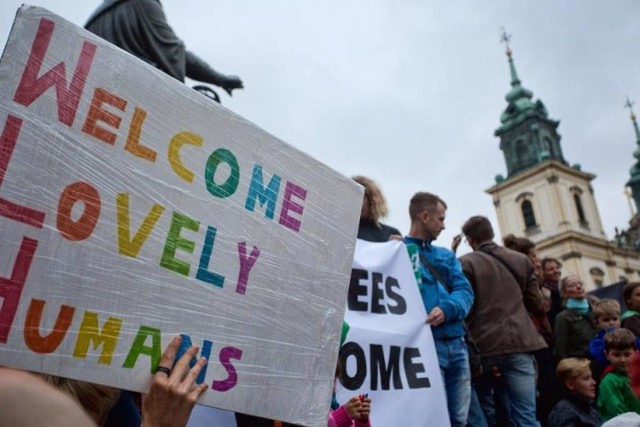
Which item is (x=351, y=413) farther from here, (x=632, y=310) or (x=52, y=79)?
(x=632, y=310)

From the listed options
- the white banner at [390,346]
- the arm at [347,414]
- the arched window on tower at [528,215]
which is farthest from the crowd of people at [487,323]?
the arched window on tower at [528,215]

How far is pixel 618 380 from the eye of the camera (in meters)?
3.69

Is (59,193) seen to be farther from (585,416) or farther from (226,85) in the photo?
(585,416)

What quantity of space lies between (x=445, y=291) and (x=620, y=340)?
1316mm

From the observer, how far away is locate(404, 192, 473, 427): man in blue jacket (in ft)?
10.6

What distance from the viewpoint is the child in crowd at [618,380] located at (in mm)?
3586

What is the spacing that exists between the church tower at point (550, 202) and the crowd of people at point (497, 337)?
1562 inches

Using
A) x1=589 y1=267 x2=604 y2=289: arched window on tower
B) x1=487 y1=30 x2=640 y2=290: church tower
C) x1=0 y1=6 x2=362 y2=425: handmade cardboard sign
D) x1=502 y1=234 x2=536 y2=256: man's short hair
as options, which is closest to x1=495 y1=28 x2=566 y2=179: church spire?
x1=487 y1=30 x2=640 y2=290: church tower

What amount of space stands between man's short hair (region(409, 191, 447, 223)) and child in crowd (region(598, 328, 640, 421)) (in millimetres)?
1481

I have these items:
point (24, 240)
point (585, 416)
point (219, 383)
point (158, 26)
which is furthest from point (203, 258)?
point (585, 416)

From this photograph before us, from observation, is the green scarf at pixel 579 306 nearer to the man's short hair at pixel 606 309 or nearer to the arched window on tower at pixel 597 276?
the man's short hair at pixel 606 309

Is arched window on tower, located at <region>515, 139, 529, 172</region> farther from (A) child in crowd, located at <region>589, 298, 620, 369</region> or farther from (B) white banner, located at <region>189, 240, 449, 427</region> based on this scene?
(B) white banner, located at <region>189, 240, 449, 427</region>

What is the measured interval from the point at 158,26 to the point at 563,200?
44033 millimetres

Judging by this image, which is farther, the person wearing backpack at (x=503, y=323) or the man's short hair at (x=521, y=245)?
the man's short hair at (x=521, y=245)
